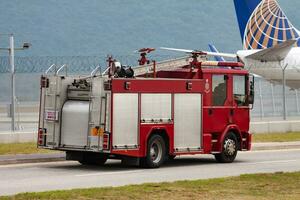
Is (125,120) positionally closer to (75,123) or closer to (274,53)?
(75,123)

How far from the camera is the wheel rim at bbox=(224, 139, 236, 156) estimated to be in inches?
918

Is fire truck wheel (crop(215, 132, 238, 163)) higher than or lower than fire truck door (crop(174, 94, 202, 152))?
lower

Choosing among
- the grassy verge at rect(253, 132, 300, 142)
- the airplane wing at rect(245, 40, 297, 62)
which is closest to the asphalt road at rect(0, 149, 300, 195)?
the grassy verge at rect(253, 132, 300, 142)

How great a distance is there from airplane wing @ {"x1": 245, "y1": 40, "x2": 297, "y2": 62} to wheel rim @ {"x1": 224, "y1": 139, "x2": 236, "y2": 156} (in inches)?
901

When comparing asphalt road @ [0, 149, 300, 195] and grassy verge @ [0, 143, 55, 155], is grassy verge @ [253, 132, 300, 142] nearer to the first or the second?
asphalt road @ [0, 149, 300, 195]

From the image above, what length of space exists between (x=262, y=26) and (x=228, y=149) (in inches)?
1210

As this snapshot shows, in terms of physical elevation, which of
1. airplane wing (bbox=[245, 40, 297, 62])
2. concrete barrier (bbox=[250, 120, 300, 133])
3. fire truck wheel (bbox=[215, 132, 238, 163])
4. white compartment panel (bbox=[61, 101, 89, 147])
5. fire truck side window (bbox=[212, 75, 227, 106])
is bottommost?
fire truck wheel (bbox=[215, 132, 238, 163])

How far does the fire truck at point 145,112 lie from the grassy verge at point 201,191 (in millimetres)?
3877

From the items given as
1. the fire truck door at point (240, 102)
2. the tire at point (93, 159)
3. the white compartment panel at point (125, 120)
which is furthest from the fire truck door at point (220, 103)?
the tire at point (93, 159)

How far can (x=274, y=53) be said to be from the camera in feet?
157

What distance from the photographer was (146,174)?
19828 millimetres

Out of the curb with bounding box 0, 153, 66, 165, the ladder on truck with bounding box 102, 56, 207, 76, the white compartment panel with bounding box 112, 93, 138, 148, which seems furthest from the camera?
the ladder on truck with bounding box 102, 56, 207, 76

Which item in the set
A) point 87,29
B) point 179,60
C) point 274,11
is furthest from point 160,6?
point 179,60

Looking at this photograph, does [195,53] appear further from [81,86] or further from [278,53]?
[278,53]
